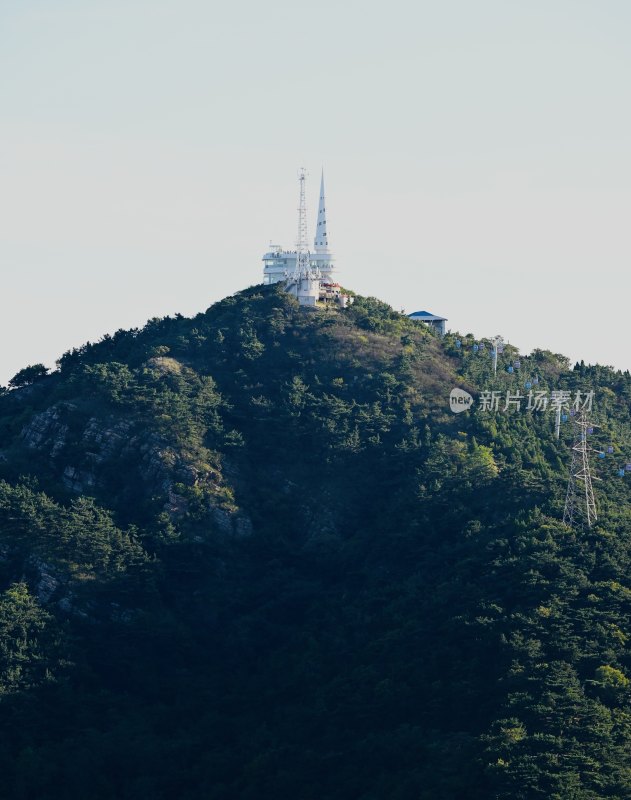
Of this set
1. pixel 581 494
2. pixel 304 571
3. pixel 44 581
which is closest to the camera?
pixel 44 581

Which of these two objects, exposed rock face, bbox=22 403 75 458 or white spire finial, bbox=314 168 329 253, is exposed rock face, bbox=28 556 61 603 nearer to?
exposed rock face, bbox=22 403 75 458

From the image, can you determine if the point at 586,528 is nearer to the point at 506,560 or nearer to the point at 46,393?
the point at 506,560

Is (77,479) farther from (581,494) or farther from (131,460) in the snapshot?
(581,494)

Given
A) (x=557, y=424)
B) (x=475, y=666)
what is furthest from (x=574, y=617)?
(x=557, y=424)

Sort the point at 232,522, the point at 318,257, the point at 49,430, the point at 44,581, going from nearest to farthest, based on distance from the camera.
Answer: the point at 44,581 → the point at 232,522 → the point at 49,430 → the point at 318,257

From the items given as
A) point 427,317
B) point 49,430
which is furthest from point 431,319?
point 49,430
